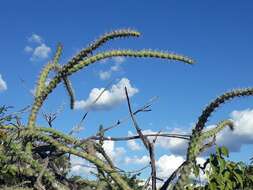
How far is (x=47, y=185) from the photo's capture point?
375cm

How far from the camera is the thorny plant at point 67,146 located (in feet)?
11.3

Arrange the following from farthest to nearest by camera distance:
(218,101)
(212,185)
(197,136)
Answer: (212,185) → (197,136) → (218,101)

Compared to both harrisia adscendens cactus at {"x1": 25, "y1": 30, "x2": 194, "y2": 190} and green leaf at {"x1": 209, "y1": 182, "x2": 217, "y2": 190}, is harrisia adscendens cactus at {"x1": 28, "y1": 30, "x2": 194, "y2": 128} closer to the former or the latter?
harrisia adscendens cactus at {"x1": 25, "y1": 30, "x2": 194, "y2": 190}

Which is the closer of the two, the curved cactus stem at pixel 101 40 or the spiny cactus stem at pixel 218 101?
the spiny cactus stem at pixel 218 101

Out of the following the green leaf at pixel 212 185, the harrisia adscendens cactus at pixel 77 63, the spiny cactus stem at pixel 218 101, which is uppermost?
the harrisia adscendens cactus at pixel 77 63

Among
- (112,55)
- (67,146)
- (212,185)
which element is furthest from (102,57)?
(212,185)

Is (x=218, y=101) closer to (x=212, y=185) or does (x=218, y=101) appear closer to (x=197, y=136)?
(x=197, y=136)

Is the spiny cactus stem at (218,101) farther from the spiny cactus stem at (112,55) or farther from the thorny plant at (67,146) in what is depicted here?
the spiny cactus stem at (112,55)

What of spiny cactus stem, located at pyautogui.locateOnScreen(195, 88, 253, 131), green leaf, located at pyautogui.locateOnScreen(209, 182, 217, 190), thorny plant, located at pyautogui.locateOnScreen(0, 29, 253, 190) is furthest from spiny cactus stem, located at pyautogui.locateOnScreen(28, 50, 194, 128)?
green leaf, located at pyautogui.locateOnScreen(209, 182, 217, 190)

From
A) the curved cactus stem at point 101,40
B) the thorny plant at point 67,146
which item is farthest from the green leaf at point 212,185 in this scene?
the curved cactus stem at point 101,40

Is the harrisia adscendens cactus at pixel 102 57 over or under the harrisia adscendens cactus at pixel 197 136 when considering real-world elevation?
over

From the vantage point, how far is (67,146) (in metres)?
3.86

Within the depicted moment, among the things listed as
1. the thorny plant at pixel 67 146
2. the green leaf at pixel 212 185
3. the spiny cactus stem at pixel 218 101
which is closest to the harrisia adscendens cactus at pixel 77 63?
the thorny plant at pixel 67 146

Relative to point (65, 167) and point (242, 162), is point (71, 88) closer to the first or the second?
point (65, 167)
